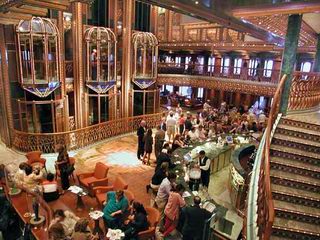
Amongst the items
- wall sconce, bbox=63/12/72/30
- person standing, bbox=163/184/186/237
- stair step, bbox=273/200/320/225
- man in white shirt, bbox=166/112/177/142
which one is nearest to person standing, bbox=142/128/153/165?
man in white shirt, bbox=166/112/177/142

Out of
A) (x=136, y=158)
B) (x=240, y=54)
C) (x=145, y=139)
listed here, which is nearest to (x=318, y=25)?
(x=145, y=139)

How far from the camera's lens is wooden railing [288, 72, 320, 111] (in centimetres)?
638

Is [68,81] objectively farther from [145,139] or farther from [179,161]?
[179,161]

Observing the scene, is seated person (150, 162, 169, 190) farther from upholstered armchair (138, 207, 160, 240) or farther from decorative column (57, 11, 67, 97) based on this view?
decorative column (57, 11, 67, 97)

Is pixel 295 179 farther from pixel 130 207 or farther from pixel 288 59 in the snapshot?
pixel 130 207

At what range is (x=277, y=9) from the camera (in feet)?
16.4

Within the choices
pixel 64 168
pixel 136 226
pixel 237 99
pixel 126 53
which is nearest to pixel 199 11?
pixel 136 226

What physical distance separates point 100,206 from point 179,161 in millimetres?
2431

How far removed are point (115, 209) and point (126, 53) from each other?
940cm

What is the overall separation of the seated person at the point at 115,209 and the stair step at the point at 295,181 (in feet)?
9.46

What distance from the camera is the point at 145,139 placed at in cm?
924

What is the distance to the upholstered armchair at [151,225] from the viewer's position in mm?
4684

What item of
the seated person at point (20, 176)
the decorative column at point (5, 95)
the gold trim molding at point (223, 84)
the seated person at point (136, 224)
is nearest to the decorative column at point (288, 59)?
the seated person at point (136, 224)

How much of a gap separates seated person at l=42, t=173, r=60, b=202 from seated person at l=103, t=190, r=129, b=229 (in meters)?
1.78
